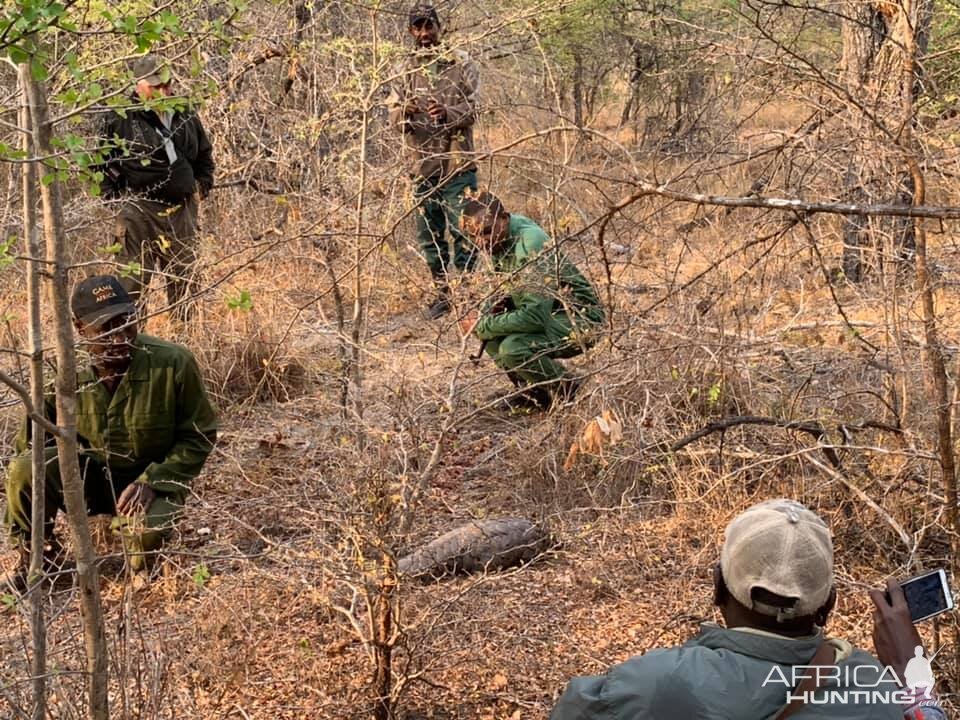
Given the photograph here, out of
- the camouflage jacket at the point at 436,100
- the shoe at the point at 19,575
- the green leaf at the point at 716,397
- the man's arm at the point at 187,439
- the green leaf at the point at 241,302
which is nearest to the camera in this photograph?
the green leaf at the point at 241,302

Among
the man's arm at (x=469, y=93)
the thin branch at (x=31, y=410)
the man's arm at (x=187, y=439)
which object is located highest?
the man's arm at (x=469, y=93)

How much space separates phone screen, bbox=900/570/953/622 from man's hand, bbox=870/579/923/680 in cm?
2

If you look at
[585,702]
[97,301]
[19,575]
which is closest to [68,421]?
[585,702]

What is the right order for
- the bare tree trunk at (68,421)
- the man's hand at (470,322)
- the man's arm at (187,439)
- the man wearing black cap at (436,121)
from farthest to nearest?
the man wearing black cap at (436,121), the man's arm at (187,439), the man's hand at (470,322), the bare tree trunk at (68,421)

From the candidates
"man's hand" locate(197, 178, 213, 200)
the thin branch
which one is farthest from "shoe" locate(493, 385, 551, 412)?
the thin branch

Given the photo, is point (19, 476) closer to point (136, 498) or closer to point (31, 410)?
point (136, 498)

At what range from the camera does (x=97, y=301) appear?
12.2 ft

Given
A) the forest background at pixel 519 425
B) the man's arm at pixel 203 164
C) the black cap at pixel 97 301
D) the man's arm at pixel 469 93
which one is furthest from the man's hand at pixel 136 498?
the man's arm at pixel 203 164

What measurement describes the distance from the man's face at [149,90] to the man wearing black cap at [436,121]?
1.00 m

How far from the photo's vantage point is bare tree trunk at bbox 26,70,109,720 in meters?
2.28

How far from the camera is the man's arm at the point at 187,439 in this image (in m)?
3.95

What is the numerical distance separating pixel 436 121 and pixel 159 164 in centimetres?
154

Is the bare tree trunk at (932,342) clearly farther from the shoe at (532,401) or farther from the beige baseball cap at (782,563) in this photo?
the shoe at (532,401)

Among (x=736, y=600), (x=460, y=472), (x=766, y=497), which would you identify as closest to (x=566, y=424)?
(x=460, y=472)
